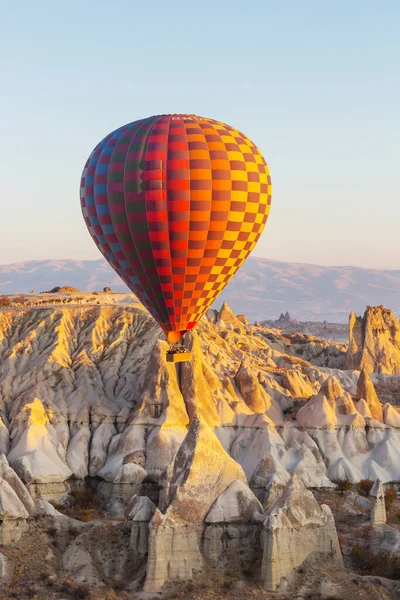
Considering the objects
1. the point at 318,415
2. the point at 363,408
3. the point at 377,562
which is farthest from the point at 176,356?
the point at 363,408

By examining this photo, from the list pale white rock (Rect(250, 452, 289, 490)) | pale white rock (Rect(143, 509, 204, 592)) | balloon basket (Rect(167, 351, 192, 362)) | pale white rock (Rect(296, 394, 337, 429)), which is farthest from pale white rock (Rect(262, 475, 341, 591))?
pale white rock (Rect(296, 394, 337, 429))

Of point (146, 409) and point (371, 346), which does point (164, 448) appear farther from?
point (371, 346)

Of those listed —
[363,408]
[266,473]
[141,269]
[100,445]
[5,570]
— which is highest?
[141,269]

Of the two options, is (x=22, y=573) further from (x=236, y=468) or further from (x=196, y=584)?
(x=236, y=468)

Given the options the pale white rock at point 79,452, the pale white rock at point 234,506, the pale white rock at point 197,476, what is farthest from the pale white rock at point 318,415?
the pale white rock at point 234,506

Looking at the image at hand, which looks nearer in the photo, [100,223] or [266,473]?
[100,223]

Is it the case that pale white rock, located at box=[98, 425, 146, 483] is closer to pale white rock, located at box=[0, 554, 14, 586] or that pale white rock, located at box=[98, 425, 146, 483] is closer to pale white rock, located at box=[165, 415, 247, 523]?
pale white rock, located at box=[165, 415, 247, 523]

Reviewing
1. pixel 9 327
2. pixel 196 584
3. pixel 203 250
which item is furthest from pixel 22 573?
pixel 9 327
